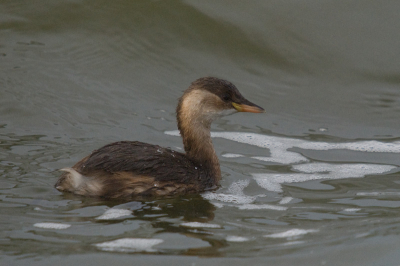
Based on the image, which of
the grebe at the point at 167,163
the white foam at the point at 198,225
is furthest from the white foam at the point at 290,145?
the white foam at the point at 198,225

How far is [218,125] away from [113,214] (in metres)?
3.08

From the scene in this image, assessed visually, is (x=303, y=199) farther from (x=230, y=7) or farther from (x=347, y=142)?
(x=230, y=7)

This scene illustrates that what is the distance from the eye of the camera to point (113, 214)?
15.8 feet

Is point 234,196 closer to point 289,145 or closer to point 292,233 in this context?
point 292,233

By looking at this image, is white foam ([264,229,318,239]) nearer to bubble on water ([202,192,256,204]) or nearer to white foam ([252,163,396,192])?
bubble on water ([202,192,256,204])

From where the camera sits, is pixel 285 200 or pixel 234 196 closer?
pixel 285 200

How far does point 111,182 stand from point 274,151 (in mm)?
2250

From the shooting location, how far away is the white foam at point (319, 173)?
19.6ft

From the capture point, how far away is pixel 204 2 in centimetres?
902

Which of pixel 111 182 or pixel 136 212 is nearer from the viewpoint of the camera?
pixel 136 212

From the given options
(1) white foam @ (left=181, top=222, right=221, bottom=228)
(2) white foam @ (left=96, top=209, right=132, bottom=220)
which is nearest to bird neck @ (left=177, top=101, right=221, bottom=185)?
(2) white foam @ (left=96, top=209, right=132, bottom=220)

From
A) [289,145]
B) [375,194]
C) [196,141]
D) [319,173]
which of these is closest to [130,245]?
[196,141]

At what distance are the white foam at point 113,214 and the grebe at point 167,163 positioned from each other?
1.20ft

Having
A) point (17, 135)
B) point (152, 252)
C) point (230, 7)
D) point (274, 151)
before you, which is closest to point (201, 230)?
point (152, 252)
